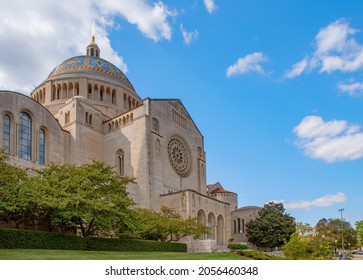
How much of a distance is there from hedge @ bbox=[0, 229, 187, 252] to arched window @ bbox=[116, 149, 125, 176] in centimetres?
1576

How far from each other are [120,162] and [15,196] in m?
22.7

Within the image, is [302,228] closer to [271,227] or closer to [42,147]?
[271,227]

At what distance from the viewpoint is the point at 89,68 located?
5809 centimetres

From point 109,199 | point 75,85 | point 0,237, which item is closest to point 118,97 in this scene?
point 75,85

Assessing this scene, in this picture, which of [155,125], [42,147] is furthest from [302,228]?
[42,147]

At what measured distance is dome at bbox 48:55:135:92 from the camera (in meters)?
57.7

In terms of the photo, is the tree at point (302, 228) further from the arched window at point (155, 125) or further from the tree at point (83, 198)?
the tree at point (83, 198)

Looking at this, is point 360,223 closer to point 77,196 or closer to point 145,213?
point 145,213

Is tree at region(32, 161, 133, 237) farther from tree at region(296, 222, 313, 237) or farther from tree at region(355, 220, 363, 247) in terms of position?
tree at region(355, 220, 363, 247)

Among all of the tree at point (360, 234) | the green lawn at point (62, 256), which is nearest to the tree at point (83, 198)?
the green lawn at point (62, 256)

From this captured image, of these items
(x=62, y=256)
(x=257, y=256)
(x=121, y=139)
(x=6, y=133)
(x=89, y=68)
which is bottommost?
(x=257, y=256)

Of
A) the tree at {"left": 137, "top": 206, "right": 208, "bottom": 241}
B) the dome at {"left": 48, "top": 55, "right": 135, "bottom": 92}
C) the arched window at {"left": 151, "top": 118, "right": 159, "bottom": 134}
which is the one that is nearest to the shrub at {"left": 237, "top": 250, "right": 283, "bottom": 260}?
the tree at {"left": 137, "top": 206, "right": 208, "bottom": 241}

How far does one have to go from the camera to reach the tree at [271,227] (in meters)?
51.0
